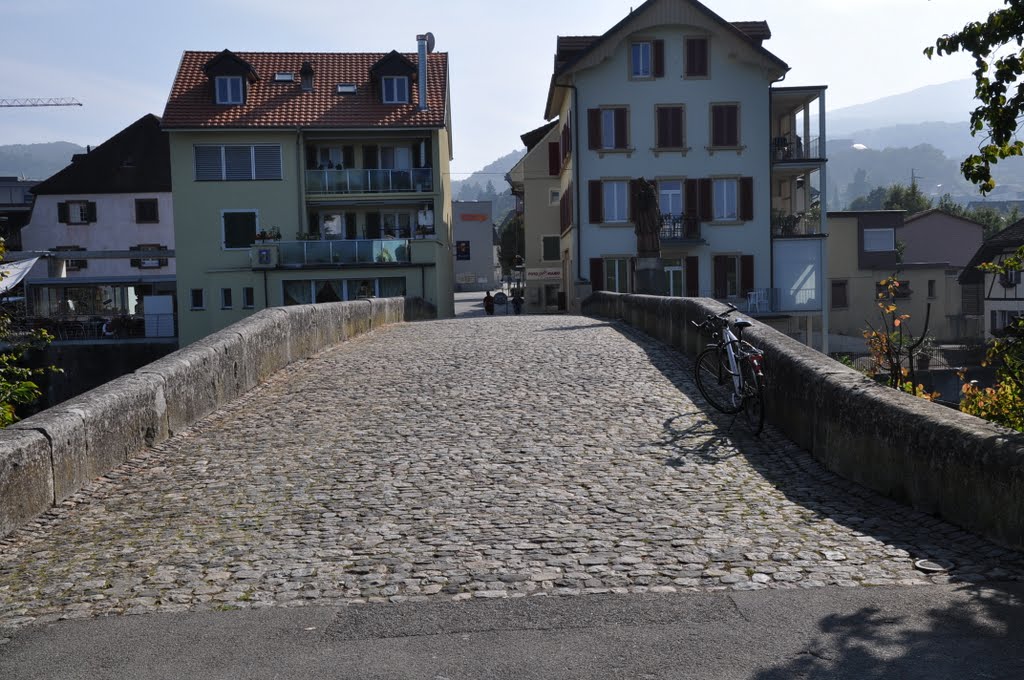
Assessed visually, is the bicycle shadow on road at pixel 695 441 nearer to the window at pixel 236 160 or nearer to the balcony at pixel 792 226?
the balcony at pixel 792 226

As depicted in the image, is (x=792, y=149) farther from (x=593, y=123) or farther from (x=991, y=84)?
(x=991, y=84)

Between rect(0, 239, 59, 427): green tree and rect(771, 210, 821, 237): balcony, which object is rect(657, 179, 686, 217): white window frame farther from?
rect(0, 239, 59, 427): green tree

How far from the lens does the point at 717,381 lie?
1128 centimetres

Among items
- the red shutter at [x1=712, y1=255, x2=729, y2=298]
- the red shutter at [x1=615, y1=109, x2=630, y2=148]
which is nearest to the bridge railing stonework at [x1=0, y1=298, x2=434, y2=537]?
the red shutter at [x1=615, y1=109, x2=630, y2=148]

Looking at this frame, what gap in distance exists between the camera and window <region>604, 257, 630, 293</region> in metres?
44.1

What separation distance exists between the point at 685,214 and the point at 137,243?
33717 mm

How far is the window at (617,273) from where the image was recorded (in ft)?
145

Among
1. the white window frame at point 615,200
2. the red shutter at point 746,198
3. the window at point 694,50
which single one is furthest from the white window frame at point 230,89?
the red shutter at point 746,198

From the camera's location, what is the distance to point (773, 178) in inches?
1832

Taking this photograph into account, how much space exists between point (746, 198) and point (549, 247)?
15269 millimetres

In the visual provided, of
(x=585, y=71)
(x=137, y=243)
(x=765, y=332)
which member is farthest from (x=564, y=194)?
(x=765, y=332)

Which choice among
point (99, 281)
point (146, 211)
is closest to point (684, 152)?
point (99, 281)

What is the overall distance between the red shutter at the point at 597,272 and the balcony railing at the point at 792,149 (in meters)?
8.30

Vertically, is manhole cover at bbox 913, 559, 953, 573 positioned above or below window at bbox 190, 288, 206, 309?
below
